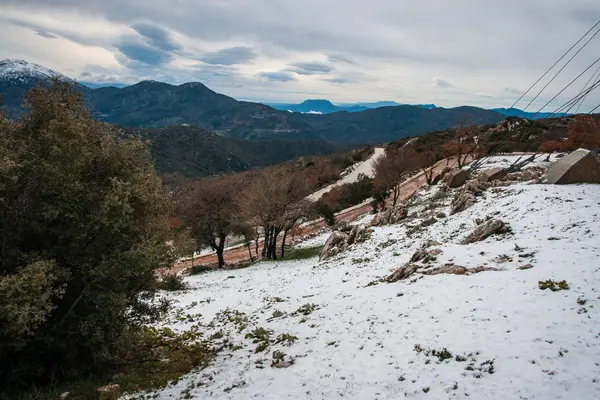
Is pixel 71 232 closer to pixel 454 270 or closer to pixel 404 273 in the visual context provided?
pixel 404 273

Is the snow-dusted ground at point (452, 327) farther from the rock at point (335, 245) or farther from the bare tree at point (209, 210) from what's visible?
the bare tree at point (209, 210)

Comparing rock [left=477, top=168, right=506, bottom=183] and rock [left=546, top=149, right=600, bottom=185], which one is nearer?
rock [left=546, top=149, right=600, bottom=185]

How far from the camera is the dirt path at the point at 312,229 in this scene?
59881mm

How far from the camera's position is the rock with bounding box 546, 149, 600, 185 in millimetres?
27781

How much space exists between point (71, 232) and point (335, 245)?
89.4 feet

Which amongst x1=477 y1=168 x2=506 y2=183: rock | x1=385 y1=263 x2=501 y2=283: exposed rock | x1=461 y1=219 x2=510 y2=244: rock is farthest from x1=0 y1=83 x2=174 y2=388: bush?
x1=477 y1=168 x2=506 y2=183: rock

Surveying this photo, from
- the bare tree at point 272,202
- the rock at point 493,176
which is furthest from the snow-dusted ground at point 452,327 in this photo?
the rock at point 493,176

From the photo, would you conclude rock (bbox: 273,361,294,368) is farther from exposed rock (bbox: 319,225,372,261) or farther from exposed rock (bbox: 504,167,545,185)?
exposed rock (bbox: 504,167,545,185)

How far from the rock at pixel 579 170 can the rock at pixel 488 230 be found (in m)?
10.7

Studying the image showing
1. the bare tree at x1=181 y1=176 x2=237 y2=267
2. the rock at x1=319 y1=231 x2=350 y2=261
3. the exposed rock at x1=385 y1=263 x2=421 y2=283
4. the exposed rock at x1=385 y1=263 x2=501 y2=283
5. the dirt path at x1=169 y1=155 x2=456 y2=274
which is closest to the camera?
the exposed rock at x1=385 y1=263 x2=501 y2=283

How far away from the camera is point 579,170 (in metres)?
28.2

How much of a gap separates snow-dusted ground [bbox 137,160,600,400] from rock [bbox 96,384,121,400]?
4.60ft

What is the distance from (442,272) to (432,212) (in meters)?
19.4

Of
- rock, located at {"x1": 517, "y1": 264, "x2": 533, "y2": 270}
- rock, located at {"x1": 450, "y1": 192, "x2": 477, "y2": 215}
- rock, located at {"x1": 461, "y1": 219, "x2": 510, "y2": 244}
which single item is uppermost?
rock, located at {"x1": 450, "y1": 192, "x2": 477, "y2": 215}
